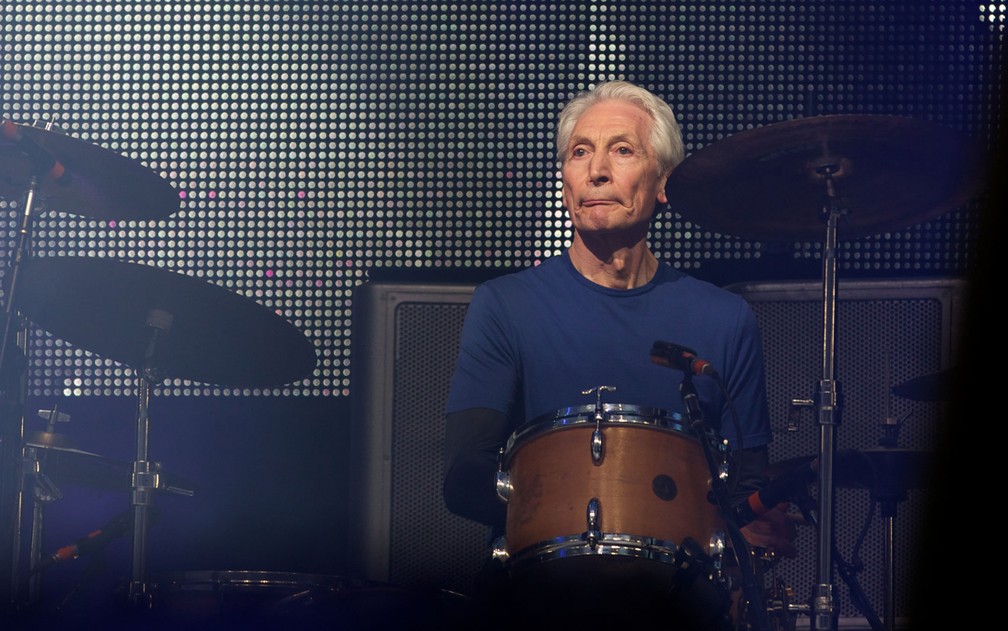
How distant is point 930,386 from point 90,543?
2.34 metres

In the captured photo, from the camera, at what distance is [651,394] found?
10.3ft

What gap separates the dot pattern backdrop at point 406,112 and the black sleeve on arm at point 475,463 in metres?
1.24

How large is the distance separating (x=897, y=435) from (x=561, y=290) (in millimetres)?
1025

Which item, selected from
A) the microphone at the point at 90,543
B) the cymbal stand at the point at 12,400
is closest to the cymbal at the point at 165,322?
the cymbal stand at the point at 12,400

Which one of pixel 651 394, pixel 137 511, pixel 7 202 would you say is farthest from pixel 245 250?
pixel 651 394

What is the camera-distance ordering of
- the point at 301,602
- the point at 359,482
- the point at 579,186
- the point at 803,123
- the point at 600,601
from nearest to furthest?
the point at 600,601
the point at 301,602
the point at 803,123
the point at 579,186
the point at 359,482

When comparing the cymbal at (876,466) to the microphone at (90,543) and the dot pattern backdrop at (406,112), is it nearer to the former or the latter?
the dot pattern backdrop at (406,112)

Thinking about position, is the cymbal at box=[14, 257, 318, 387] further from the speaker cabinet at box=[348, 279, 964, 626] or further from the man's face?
the man's face

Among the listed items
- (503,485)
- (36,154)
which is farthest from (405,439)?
(36,154)

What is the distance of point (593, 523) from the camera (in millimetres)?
2486

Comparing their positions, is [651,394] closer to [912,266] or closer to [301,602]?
[301,602]

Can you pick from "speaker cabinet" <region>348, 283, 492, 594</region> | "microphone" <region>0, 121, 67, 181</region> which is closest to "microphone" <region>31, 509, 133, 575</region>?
"speaker cabinet" <region>348, 283, 492, 594</region>

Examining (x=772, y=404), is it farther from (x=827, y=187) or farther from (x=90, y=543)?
(x=90, y=543)

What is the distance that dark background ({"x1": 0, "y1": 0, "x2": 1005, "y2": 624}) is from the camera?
425 centimetres
